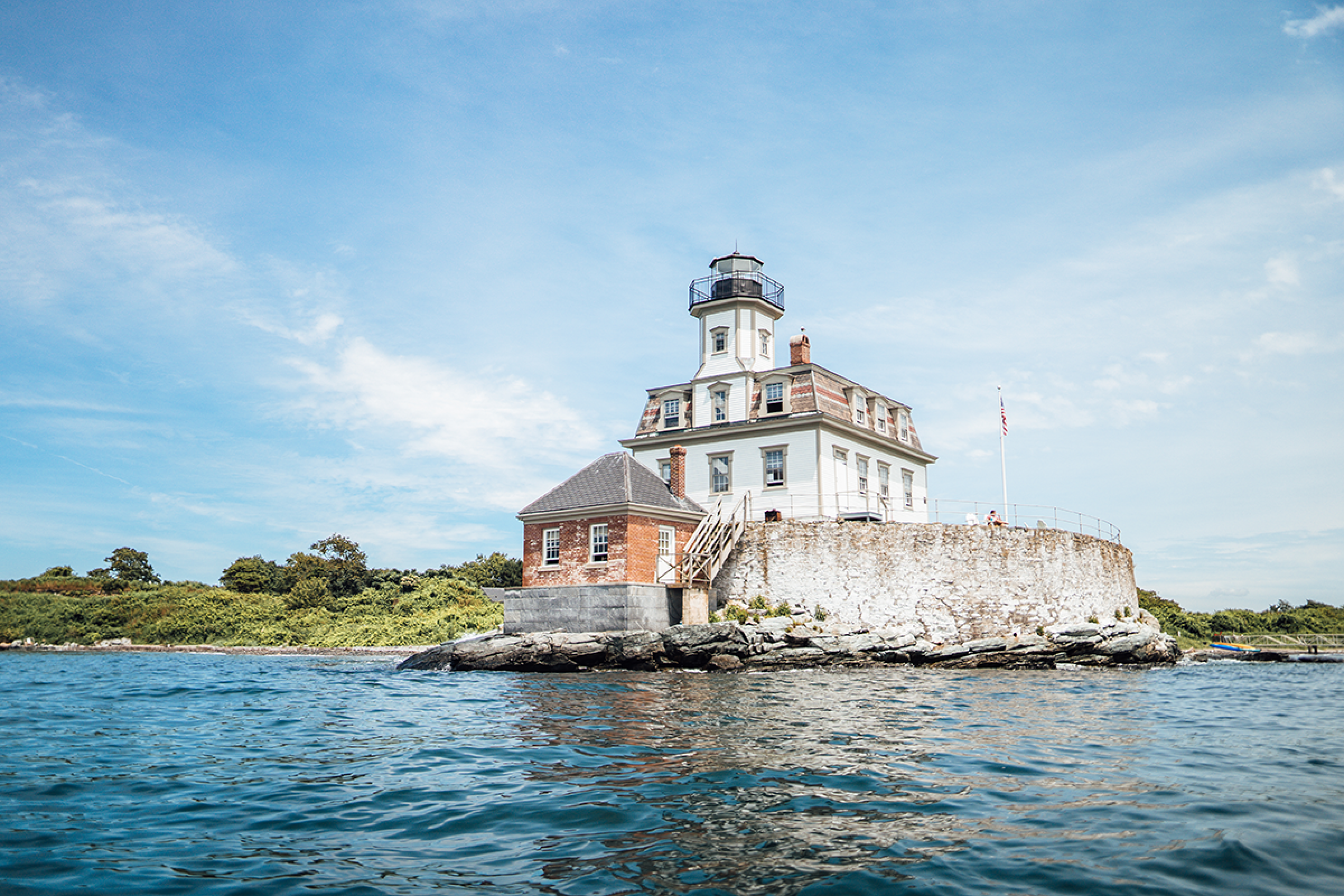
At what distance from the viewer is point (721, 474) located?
36.6m

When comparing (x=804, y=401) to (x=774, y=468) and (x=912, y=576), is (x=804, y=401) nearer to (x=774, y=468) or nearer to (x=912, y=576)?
(x=774, y=468)

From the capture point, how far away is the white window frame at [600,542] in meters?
29.4

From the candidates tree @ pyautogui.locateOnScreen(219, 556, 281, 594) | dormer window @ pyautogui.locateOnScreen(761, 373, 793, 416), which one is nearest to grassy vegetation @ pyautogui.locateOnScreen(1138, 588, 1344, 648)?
dormer window @ pyautogui.locateOnScreen(761, 373, 793, 416)

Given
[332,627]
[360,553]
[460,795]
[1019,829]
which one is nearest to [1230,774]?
[1019,829]

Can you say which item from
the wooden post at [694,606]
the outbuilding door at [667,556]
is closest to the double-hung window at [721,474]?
the outbuilding door at [667,556]

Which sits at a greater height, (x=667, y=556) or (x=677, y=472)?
(x=677, y=472)

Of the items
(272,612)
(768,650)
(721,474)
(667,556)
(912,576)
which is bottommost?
(768,650)

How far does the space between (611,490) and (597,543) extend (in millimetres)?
2047

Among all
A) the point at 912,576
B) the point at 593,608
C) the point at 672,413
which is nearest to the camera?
the point at 593,608

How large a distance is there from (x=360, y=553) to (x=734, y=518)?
3177cm

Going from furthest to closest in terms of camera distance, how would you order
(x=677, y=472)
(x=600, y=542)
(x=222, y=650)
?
1. (x=222, y=650)
2. (x=677, y=472)
3. (x=600, y=542)

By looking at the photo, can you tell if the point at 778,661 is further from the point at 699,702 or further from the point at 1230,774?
the point at 1230,774

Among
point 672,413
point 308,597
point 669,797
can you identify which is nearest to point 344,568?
point 308,597

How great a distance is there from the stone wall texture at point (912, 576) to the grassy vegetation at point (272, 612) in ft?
62.6
